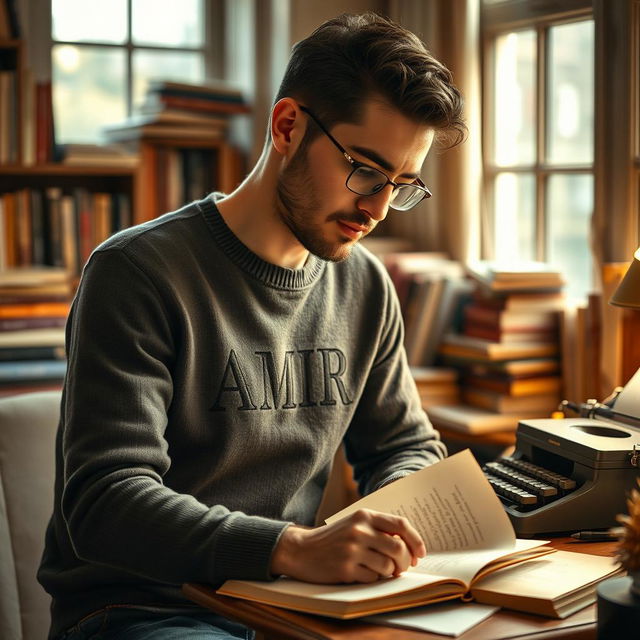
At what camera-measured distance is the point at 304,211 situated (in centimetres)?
157

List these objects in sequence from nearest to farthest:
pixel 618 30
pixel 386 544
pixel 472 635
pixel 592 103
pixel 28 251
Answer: pixel 472 635 < pixel 386 544 < pixel 618 30 < pixel 592 103 < pixel 28 251

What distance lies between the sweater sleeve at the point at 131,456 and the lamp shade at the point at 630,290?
69 cm

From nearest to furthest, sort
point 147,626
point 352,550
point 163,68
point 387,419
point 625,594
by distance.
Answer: point 625,594 < point 352,550 < point 147,626 < point 387,419 < point 163,68

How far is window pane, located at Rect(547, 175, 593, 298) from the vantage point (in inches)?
103

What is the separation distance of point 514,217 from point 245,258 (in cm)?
149

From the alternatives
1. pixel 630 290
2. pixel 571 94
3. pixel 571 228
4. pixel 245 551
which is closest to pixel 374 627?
pixel 245 551

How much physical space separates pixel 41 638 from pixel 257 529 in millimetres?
690

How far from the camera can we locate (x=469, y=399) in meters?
2.66

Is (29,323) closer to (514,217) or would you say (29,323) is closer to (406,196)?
(514,217)

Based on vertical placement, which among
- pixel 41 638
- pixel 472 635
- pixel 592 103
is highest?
pixel 592 103

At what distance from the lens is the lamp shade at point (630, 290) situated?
1.59m

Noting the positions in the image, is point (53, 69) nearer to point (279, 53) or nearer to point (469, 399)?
point (279, 53)

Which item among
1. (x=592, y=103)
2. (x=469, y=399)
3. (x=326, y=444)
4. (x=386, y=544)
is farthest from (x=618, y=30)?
(x=386, y=544)

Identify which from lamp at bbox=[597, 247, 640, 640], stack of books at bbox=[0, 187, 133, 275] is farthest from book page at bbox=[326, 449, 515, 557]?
stack of books at bbox=[0, 187, 133, 275]
